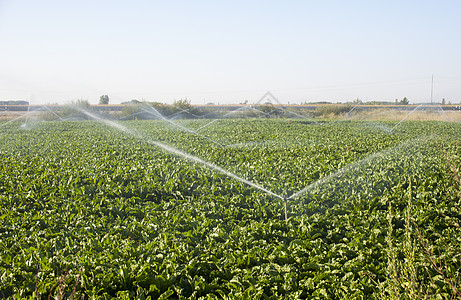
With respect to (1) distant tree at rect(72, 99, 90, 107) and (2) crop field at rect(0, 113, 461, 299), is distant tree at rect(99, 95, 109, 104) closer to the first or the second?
(1) distant tree at rect(72, 99, 90, 107)

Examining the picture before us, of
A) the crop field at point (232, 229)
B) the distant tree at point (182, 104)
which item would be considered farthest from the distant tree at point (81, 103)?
the crop field at point (232, 229)

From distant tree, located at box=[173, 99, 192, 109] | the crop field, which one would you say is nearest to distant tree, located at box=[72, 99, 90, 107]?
distant tree, located at box=[173, 99, 192, 109]

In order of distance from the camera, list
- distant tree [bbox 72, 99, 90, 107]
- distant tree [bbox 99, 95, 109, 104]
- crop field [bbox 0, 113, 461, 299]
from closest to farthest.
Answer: crop field [bbox 0, 113, 461, 299]
distant tree [bbox 72, 99, 90, 107]
distant tree [bbox 99, 95, 109, 104]

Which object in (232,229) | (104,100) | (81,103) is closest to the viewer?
(232,229)

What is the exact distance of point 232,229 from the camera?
5.37 m

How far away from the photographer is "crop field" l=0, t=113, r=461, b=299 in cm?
374

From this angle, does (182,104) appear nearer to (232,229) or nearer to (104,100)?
(104,100)

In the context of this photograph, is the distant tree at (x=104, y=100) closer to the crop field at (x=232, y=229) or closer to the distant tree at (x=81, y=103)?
the distant tree at (x=81, y=103)

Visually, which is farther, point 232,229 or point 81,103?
point 81,103

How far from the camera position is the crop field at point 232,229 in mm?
3742

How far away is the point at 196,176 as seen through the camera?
8352 mm

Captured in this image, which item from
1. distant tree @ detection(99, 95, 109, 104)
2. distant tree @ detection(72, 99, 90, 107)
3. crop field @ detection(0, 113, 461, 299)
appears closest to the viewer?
crop field @ detection(0, 113, 461, 299)

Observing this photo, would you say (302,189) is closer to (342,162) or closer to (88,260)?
(342,162)

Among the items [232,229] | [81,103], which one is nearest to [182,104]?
[81,103]
